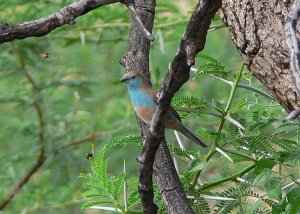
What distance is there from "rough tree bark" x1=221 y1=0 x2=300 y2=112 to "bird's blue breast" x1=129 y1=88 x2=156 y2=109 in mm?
693

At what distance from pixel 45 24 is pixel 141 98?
30.3 inches

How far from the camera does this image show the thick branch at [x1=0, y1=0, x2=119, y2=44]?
2.85 meters

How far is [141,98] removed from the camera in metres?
3.56

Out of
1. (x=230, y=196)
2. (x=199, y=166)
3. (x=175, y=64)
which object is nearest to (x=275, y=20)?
(x=175, y=64)

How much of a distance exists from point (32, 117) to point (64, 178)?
0.71m

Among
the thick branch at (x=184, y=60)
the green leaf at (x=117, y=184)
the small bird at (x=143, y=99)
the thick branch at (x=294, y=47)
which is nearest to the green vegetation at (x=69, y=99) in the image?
the small bird at (x=143, y=99)

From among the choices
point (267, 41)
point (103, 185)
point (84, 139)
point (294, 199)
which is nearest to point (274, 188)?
point (294, 199)

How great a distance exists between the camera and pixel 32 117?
7.26 metres

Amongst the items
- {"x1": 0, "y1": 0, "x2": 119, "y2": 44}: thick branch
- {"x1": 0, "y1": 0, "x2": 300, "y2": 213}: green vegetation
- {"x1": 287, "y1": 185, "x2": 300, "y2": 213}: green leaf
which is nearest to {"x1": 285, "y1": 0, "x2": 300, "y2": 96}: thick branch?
{"x1": 287, "y1": 185, "x2": 300, "y2": 213}: green leaf

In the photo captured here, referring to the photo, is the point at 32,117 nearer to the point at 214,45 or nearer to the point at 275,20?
the point at 214,45

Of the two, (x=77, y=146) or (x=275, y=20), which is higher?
(x=275, y=20)

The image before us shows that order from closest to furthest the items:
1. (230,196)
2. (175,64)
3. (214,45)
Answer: (175,64), (230,196), (214,45)

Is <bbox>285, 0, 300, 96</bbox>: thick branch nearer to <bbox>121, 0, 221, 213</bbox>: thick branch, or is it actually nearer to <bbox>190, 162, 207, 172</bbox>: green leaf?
<bbox>121, 0, 221, 213</bbox>: thick branch

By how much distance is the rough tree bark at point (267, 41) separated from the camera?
2.75 m
